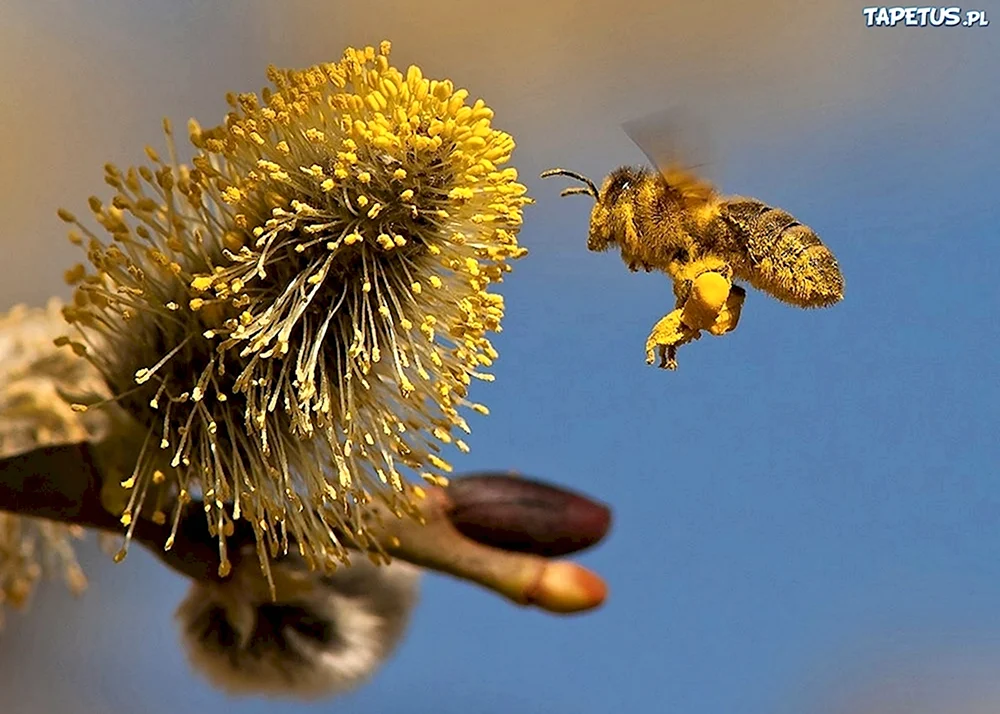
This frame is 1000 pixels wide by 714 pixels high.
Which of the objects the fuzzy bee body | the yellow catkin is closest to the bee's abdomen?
the fuzzy bee body

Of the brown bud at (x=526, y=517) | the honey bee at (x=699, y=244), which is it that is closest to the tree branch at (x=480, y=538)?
the brown bud at (x=526, y=517)

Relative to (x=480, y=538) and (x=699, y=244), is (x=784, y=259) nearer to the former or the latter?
(x=699, y=244)

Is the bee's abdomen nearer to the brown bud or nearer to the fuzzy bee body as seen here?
the fuzzy bee body

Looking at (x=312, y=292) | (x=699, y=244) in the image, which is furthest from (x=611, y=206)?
(x=312, y=292)

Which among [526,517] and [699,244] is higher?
[699,244]

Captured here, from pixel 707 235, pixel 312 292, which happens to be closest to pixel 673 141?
pixel 707 235

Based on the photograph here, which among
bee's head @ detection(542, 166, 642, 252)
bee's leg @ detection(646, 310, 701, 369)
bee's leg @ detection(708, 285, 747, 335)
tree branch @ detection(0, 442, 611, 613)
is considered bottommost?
tree branch @ detection(0, 442, 611, 613)

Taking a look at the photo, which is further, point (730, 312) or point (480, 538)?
point (480, 538)

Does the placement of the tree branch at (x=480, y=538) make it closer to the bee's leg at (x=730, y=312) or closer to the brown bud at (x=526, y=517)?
the brown bud at (x=526, y=517)
